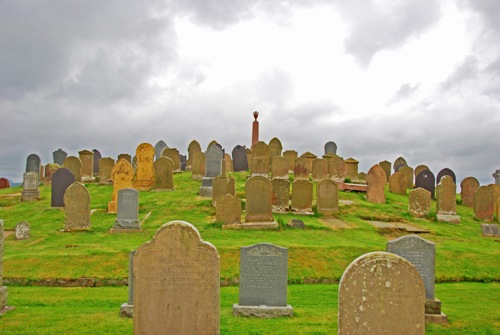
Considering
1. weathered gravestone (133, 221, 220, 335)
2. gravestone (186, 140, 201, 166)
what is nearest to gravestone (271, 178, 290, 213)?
weathered gravestone (133, 221, 220, 335)

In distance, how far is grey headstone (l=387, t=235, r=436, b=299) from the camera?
29.8 ft

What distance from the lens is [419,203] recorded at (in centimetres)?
2183

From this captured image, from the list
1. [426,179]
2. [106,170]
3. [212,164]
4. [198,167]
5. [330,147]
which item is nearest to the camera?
[212,164]

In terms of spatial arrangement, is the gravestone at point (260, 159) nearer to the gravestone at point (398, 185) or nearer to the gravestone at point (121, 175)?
the gravestone at point (121, 175)

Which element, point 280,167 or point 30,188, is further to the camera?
point 30,188

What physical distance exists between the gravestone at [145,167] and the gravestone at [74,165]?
4.24 meters

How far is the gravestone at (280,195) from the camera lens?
20469 millimetres

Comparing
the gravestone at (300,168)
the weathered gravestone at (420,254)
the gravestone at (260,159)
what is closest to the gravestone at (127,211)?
the gravestone at (260,159)

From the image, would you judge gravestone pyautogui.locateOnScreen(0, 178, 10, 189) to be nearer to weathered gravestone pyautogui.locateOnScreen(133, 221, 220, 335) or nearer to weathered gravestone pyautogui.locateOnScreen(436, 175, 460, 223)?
weathered gravestone pyautogui.locateOnScreen(436, 175, 460, 223)

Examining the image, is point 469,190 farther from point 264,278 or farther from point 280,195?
point 264,278

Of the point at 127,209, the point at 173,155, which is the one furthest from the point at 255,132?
the point at 127,209

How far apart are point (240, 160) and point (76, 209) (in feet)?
55.3

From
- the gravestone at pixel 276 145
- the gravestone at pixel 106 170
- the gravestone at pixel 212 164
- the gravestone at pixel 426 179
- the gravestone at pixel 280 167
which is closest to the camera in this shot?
the gravestone at pixel 280 167

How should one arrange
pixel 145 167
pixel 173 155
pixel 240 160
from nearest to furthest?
pixel 145 167 → pixel 173 155 → pixel 240 160
